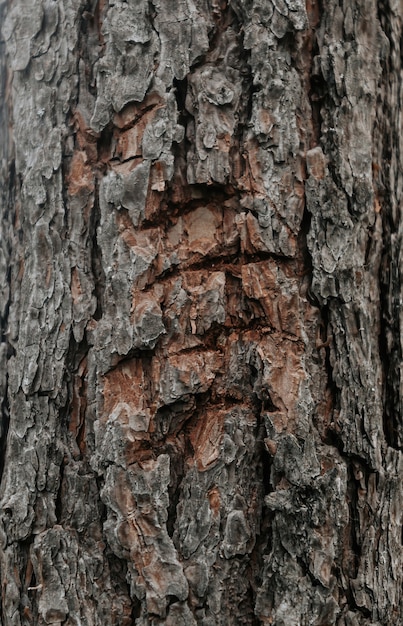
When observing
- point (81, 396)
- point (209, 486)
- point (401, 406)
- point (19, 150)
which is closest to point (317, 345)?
point (401, 406)

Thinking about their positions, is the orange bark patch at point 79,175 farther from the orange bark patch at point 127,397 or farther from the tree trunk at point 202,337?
the orange bark patch at point 127,397

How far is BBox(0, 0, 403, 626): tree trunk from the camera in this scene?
48.1 inches

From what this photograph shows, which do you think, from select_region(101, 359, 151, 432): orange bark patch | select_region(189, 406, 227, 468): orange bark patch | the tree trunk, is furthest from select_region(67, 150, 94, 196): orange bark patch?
select_region(189, 406, 227, 468): orange bark patch

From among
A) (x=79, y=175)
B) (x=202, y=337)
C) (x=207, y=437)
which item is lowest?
(x=207, y=437)

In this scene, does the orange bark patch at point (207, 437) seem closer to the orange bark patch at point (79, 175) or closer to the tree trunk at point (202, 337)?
the tree trunk at point (202, 337)

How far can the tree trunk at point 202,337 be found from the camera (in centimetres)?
122

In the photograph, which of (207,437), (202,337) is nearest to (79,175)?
(202,337)

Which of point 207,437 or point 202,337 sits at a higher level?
point 202,337

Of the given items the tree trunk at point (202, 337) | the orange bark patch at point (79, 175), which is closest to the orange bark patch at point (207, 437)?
the tree trunk at point (202, 337)

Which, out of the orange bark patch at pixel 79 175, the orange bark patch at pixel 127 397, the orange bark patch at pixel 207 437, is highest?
the orange bark patch at pixel 79 175

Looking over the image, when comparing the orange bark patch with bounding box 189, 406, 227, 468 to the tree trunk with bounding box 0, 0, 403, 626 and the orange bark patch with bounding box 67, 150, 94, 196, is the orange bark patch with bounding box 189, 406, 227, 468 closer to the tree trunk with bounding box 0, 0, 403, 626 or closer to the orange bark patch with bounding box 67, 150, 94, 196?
the tree trunk with bounding box 0, 0, 403, 626

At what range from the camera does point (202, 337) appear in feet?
4.11

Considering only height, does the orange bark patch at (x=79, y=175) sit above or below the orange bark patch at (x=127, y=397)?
above

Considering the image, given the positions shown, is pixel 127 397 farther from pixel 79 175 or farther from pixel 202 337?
pixel 79 175
